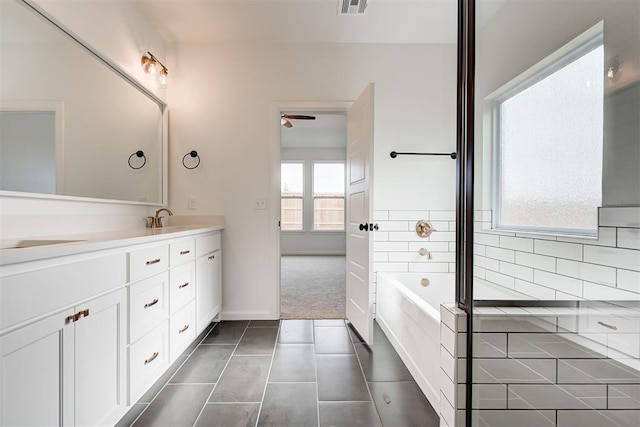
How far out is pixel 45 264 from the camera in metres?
0.92

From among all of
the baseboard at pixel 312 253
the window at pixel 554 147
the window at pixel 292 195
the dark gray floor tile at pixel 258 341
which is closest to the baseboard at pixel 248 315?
the dark gray floor tile at pixel 258 341

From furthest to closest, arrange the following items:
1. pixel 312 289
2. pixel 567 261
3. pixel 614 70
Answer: pixel 312 289 < pixel 567 261 < pixel 614 70

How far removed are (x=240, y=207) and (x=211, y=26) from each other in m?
1.58

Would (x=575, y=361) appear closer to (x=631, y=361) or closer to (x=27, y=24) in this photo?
(x=631, y=361)

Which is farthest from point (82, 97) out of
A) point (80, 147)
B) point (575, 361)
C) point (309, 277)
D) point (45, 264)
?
point (309, 277)

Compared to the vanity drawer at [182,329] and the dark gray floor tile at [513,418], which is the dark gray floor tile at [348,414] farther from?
the vanity drawer at [182,329]

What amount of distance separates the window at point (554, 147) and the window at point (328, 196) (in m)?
5.91

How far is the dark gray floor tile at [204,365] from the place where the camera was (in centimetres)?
180

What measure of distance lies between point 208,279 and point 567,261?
227 centimetres

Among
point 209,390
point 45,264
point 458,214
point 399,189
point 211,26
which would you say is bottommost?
point 209,390

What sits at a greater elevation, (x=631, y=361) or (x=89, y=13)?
(x=89, y=13)

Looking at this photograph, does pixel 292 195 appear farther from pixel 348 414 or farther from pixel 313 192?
pixel 348 414

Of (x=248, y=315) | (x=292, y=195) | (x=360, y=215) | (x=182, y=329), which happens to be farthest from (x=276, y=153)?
(x=292, y=195)

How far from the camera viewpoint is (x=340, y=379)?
180cm
